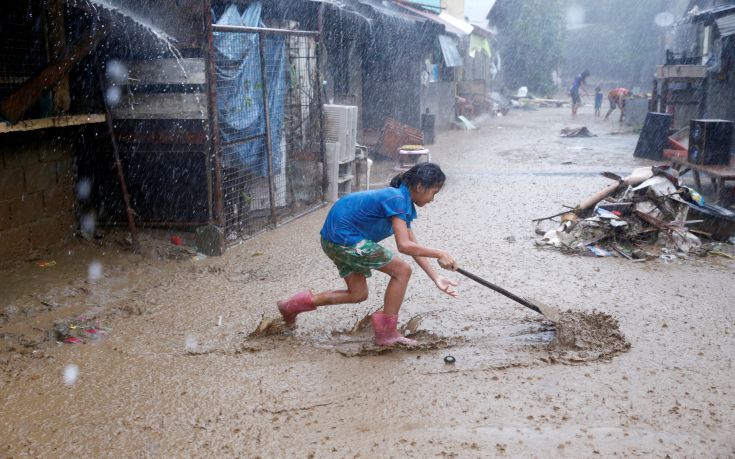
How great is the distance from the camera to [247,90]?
7891mm

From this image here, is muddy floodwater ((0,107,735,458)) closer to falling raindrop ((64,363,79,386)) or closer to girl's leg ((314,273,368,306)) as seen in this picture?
falling raindrop ((64,363,79,386))

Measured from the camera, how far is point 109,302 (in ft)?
19.0

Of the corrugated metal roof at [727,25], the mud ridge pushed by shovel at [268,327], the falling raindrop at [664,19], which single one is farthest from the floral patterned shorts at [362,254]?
the falling raindrop at [664,19]

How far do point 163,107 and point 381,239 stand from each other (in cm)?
359

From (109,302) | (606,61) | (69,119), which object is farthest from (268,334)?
(606,61)

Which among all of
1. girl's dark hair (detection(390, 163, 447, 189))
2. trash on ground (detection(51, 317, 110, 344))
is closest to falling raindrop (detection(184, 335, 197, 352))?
trash on ground (detection(51, 317, 110, 344))

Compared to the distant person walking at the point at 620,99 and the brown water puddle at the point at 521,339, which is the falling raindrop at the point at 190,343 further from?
→ the distant person walking at the point at 620,99

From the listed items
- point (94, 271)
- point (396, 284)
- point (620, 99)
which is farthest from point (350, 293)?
point (620, 99)

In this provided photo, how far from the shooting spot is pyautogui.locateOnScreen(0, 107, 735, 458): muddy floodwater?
11.8 feet

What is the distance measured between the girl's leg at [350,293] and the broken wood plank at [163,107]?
2.97 meters

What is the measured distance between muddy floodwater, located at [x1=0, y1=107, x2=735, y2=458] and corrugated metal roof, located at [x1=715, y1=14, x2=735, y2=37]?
768 cm

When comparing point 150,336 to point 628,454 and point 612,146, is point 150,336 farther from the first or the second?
point 612,146

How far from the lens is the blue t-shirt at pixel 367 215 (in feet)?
14.5

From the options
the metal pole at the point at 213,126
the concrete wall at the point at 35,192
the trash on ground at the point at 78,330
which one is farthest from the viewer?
the metal pole at the point at 213,126
